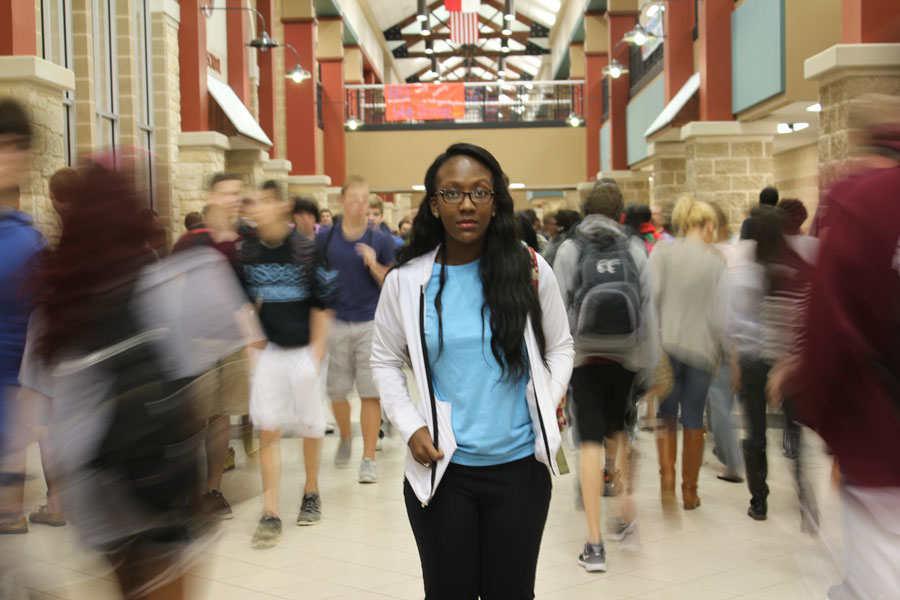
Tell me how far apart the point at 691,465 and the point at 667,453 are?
0.61 feet

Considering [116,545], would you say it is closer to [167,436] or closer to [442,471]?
[167,436]

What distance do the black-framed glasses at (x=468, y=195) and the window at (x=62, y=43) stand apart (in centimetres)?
848

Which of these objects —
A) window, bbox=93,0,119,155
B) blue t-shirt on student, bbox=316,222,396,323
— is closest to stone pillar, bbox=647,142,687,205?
window, bbox=93,0,119,155

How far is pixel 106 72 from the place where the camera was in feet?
38.2

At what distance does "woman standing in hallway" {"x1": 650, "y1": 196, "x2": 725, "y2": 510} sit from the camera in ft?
17.3

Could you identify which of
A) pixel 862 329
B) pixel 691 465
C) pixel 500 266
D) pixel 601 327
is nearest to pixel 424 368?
pixel 500 266

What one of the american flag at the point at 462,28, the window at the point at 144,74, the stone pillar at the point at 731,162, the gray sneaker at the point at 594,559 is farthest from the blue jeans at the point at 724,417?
the american flag at the point at 462,28

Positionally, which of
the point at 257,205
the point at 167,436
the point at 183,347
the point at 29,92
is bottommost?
the point at 167,436

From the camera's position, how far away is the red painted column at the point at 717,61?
13.3 metres

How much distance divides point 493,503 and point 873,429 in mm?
1111

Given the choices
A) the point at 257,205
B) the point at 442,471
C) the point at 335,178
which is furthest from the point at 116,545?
the point at 335,178

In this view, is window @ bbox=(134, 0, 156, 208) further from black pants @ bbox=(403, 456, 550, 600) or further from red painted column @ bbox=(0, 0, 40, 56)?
black pants @ bbox=(403, 456, 550, 600)

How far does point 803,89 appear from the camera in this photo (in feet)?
35.5

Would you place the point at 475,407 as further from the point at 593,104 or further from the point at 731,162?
the point at 593,104
